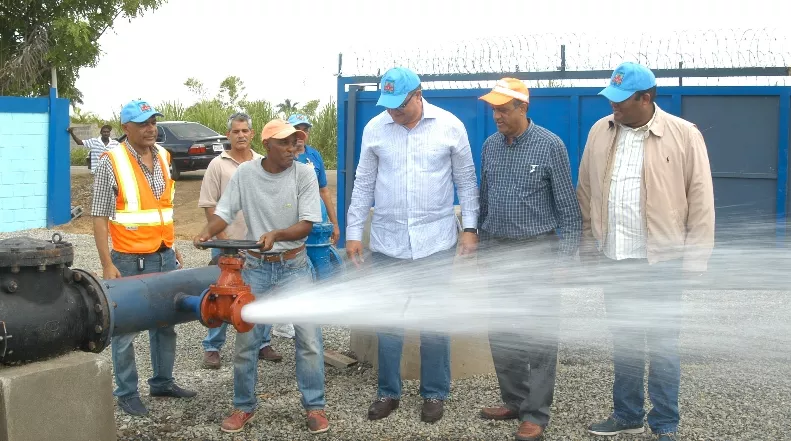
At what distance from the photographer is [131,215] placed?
16.9 feet

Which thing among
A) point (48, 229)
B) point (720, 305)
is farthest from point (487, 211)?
point (48, 229)

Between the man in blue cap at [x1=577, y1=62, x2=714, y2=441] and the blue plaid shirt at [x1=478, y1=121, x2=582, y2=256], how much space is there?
0.45 ft

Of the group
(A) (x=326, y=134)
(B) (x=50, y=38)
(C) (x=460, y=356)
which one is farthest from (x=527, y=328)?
(B) (x=50, y=38)

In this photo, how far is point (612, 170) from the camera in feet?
15.3

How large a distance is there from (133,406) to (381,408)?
1426 millimetres

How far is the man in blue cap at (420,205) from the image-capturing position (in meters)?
5.07

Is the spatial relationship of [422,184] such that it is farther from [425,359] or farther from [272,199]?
[425,359]

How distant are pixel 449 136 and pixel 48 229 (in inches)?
462

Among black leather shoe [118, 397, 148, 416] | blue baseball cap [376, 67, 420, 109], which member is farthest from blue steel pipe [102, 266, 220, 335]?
blue baseball cap [376, 67, 420, 109]

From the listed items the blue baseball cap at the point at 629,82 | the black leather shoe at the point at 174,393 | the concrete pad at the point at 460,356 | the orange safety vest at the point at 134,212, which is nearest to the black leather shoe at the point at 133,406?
the black leather shoe at the point at 174,393

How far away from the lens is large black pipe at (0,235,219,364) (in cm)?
350

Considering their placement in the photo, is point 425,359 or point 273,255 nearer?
point 273,255

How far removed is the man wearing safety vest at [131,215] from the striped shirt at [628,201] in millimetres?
2578

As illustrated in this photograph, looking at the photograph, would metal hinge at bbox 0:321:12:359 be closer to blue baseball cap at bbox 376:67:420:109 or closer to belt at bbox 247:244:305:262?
belt at bbox 247:244:305:262
